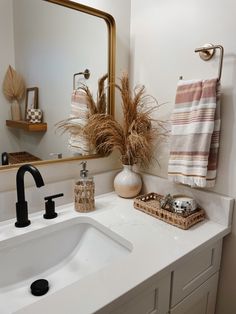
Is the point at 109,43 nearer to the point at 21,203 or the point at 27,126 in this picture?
the point at 27,126

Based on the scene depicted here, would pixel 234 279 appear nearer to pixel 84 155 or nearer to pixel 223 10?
pixel 84 155

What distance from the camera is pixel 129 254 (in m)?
0.78

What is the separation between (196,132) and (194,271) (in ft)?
1.68

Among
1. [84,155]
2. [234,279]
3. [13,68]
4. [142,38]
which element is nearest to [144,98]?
[142,38]

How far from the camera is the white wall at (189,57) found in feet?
2.98

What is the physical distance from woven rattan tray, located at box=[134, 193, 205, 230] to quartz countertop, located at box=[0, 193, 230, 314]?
0.8 inches

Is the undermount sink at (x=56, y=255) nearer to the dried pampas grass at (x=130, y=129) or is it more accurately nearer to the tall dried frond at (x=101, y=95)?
the dried pampas grass at (x=130, y=129)

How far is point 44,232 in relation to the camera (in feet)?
3.05

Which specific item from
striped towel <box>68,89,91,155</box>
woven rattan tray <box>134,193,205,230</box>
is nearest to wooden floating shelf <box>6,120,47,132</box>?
striped towel <box>68,89,91,155</box>

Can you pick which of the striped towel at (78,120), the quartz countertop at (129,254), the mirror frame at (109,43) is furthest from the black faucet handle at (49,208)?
the striped towel at (78,120)

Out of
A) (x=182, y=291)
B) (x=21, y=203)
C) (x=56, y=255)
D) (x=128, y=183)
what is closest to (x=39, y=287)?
(x=56, y=255)

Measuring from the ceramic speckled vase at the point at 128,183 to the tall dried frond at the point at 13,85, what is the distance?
0.58 metres

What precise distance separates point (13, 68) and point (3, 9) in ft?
0.70

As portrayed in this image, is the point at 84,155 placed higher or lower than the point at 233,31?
lower
